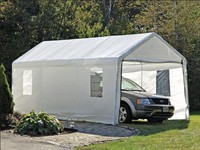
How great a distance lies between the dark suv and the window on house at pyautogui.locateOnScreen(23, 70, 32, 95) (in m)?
4.15

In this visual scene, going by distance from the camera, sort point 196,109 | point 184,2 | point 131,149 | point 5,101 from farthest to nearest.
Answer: point 184,2 → point 196,109 → point 5,101 → point 131,149

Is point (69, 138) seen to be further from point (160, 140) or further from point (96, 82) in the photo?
point (96, 82)

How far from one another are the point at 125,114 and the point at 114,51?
2.28m

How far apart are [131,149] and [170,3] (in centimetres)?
2238

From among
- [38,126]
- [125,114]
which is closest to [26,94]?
[125,114]

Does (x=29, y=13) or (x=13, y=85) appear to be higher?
(x=29, y=13)

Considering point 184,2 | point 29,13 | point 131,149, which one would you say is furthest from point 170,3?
point 131,149

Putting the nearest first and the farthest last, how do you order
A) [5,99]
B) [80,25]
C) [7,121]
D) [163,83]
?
[7,121] < [5,99] < [163,83] < [80,25]

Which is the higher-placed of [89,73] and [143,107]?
[89,73]

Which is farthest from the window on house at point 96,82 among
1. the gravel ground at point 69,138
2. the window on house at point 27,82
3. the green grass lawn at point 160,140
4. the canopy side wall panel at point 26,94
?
the window on house at point 27,82

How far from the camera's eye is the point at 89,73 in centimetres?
1530

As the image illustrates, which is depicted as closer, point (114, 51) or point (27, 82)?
point (114, 51)

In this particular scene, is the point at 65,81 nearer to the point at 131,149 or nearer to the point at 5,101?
the point at 5,101

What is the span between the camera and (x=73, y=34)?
26609 mm
